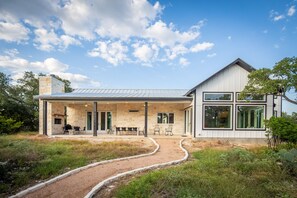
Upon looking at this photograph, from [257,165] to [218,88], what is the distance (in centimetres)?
825

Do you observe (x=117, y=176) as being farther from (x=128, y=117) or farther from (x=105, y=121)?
(x=105, y=121)

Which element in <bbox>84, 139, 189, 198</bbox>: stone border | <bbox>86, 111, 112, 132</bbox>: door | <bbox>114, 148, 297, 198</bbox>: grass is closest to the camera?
<bbox>114, 148, 297, 198</bbox>: grass

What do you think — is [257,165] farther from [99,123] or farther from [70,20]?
[99,123]

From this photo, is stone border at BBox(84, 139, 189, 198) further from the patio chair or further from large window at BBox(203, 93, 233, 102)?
the patio chair

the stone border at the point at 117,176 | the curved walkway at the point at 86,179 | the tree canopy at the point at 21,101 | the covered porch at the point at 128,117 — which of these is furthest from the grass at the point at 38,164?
the tree canopy at the point at 21,101

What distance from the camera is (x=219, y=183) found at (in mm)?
4938

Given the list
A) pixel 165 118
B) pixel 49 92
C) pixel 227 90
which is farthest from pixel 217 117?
pixel 49 92

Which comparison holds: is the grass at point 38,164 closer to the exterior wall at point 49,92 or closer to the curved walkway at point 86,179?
the curved walkway at point 86,179

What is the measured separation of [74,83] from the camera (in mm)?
34344

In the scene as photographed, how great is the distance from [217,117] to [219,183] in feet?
31.8

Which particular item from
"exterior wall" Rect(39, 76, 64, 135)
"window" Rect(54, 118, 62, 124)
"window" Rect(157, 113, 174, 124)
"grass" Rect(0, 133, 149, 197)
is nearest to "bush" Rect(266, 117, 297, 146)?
"grass" Rect(0, 133, 149, 197)

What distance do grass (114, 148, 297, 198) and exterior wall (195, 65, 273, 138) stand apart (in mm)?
7232

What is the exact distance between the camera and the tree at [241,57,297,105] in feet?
37.2

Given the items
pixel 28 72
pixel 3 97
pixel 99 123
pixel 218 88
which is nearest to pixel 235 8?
pixel 218 88
